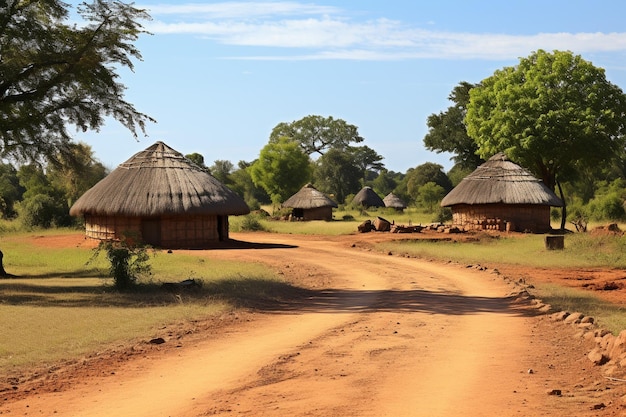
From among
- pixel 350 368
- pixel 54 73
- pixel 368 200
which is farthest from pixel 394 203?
pixel 350 368

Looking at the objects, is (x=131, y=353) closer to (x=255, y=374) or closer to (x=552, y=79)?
(x=255, y=374)

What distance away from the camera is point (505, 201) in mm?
36906

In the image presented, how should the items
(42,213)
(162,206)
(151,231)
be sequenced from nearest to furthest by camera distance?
1. (162,206)
2. (151,231)
3. (42,213)

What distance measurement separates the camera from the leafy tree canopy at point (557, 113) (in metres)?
40.0

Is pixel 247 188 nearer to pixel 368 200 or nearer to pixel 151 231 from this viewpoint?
pixel 368 200

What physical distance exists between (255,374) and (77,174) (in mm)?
14567

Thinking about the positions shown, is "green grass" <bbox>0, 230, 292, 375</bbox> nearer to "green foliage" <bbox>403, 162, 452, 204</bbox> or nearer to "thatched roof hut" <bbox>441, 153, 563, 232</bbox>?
"thatched roof hut" <bbox>441, 153, 563, 232</bbox>

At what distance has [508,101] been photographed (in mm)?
41875

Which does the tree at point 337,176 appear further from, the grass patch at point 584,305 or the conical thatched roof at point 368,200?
the grass patch at point 584,305

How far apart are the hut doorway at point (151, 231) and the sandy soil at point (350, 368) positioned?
16.2 metres

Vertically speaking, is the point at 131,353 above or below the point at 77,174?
below

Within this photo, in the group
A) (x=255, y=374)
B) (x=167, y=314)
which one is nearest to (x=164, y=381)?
(x=255, y=374)

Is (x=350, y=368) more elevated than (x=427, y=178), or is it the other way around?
(x=427, y=178)

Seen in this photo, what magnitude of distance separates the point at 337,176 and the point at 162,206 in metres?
59.2
